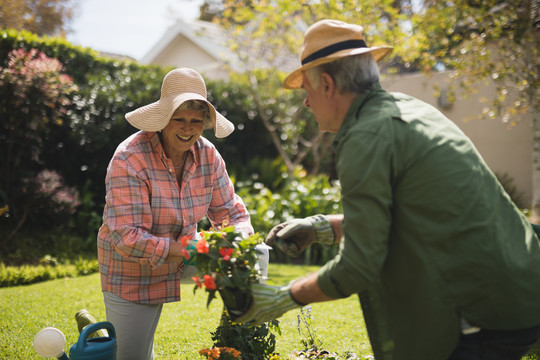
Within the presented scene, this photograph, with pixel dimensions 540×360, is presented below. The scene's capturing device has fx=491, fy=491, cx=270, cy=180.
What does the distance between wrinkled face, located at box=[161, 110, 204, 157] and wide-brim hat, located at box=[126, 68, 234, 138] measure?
69mm

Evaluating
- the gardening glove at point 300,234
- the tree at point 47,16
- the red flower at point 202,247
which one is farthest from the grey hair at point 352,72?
the tree at point 47,16

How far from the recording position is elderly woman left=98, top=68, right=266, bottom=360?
257cm

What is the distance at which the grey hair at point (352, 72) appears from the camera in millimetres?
1875

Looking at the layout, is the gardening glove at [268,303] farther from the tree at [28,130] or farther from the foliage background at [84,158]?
the tree at [28,130]

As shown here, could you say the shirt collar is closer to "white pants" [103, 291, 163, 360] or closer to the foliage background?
"white pants" [103, 291, 163, 360]

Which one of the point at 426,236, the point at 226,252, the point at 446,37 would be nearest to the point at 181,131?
the point at 226,252

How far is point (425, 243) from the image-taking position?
170cm

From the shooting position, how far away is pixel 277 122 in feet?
34.7

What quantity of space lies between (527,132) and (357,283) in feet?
34.5

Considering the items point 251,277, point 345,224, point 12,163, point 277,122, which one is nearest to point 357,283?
point 345,224

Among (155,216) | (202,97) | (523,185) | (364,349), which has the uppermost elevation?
(202,97)

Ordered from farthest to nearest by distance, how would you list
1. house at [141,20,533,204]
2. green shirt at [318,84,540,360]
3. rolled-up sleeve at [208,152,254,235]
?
house at [141,20,533,204], rolled-up sleeve at [208,152,254,235], green shirt at [318,84,540,360]

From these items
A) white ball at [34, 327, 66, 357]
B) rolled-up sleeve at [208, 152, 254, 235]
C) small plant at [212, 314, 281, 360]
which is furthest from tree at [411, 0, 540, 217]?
white ball at [34, 327, 66, 357]

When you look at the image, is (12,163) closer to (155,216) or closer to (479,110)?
(155,216)
